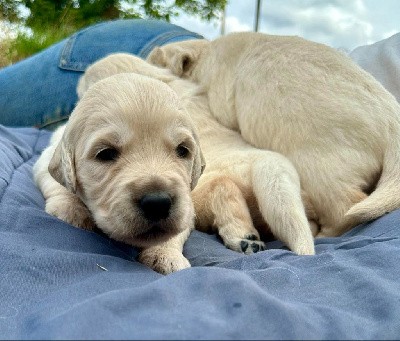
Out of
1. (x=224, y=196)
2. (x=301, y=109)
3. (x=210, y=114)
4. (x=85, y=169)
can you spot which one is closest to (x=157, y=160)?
(x=85, y=169)

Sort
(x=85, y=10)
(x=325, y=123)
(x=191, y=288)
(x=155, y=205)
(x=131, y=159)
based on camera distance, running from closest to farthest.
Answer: (x=191, y=288)
(x=155, y=205)
(x=131, y=159)
(x=325, y=123)
(x=85, y=10)

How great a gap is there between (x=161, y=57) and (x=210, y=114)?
771mm

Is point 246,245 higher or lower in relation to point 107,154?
lower

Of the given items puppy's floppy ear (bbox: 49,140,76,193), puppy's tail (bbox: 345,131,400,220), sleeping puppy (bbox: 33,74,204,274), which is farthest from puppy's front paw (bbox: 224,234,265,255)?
puppy's floppy ear (bbox: 49,140,76,193)

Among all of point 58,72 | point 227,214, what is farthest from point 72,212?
point 58,72

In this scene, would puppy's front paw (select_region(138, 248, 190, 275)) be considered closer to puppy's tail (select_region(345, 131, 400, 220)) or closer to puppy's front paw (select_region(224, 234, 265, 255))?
puppy's front paw (select_region(224, 234, 265, 255))

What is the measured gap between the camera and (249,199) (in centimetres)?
249

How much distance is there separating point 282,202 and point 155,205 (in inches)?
29.6

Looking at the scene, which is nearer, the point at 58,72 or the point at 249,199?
the point at 249,199

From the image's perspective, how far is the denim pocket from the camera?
471 cm

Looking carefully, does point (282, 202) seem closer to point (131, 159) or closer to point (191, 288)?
point (131, 159)

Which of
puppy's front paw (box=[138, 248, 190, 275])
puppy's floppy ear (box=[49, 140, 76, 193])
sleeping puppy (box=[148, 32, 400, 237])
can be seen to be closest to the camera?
puppy's front paw (box=[138, 248, 190, 275])

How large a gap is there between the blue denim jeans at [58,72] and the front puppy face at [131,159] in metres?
2.70

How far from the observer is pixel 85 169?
6.09ft
